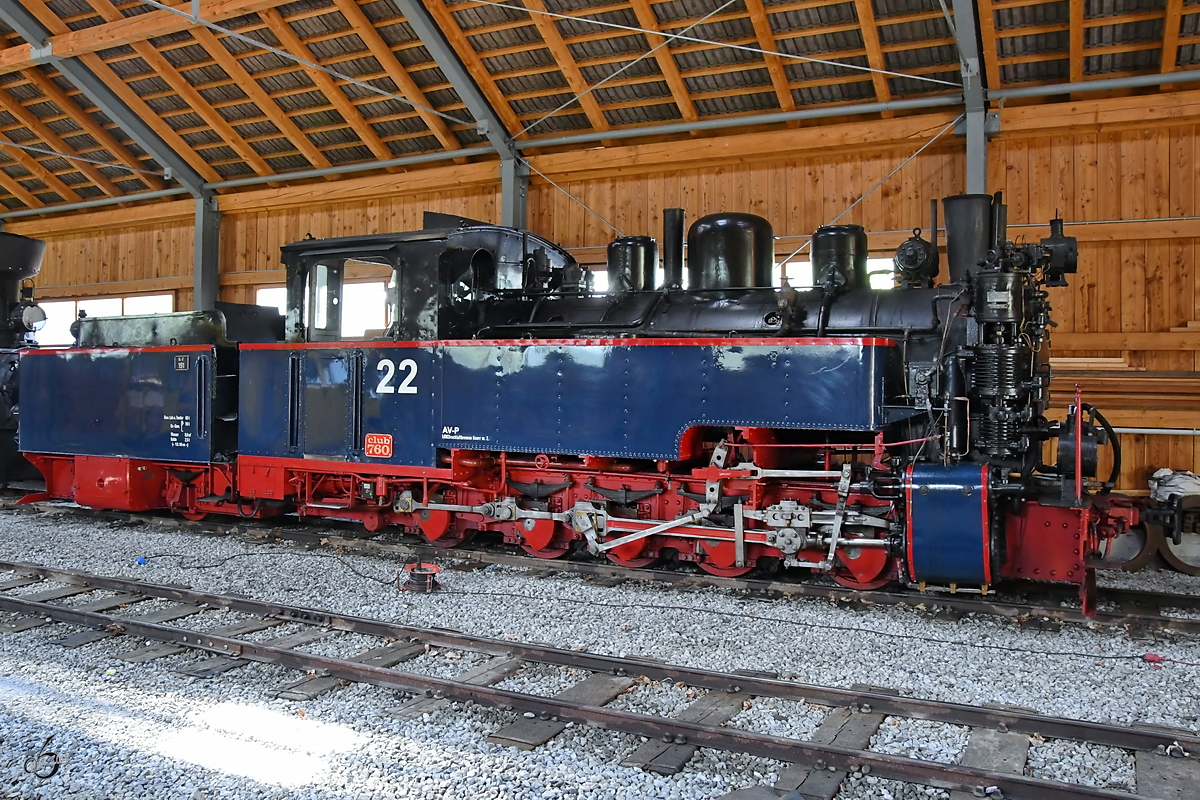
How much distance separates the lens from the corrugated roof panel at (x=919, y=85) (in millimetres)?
10562

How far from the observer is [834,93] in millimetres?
11234

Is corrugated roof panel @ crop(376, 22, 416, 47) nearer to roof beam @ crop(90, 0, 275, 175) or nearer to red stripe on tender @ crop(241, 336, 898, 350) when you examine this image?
roof beam @ crop(90, 0, 275, 175)

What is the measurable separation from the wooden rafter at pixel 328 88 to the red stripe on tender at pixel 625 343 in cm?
Result: 602

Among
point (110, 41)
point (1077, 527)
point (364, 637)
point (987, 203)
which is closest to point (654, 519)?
point (364, 637)

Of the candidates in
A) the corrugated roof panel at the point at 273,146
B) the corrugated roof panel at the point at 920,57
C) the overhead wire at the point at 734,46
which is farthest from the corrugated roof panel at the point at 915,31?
the corrugated roof panel at the point at 273,146

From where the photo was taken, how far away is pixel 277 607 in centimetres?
603

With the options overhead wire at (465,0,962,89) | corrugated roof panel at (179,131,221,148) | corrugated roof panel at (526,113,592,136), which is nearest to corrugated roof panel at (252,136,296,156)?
corrugated roof panel at (179,131,221,148)

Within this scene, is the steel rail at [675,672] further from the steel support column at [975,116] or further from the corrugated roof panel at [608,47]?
the corrugated roof panel at [608,47]

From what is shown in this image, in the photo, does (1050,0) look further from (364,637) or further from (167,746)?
(167,746)

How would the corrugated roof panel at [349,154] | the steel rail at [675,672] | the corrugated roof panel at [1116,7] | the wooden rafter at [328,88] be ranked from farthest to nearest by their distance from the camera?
the corrugated roof panel at [349,154], the wooden rafter at [328,88], the corrugated roof panel at [1116,7], the steel rail at [675,672]

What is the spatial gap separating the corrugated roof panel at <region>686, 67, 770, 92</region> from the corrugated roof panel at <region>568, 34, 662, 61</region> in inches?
30.8

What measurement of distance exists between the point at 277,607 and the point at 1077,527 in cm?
546

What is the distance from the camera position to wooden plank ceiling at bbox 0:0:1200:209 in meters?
9.96

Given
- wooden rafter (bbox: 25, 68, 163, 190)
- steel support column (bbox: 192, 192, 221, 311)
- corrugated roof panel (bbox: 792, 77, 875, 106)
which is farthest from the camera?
steel support column (bbox: 192, 192, 221, 311)
